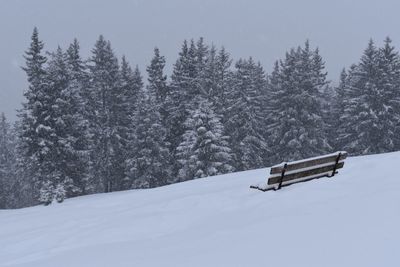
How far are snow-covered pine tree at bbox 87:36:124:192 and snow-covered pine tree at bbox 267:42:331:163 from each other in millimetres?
16377

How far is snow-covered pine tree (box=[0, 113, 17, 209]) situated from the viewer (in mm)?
60562

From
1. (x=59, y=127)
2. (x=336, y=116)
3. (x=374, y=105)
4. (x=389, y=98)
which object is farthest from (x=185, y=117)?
(x=389, y=98)

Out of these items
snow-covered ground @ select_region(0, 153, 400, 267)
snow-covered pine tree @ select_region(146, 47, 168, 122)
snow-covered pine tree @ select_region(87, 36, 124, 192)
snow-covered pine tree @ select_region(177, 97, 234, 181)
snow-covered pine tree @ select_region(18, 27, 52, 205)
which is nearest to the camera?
snow-covered ground @ select_region(0, 153, 400, 267)

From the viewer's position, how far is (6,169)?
62656mm

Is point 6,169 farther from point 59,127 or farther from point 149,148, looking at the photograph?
point 149,148

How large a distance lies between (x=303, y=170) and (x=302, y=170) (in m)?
0.04

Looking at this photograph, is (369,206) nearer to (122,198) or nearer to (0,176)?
(122,198)

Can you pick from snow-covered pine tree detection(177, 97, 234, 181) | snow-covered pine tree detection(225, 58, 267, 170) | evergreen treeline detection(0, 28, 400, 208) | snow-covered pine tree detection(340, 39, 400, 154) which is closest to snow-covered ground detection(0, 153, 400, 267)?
snow-covered pine tree detection(177, 97, 234, 181)

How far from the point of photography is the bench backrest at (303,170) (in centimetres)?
1202

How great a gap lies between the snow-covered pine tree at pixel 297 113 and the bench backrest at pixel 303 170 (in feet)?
96.8

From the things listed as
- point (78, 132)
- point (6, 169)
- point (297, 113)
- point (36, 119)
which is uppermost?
point (36, 119)

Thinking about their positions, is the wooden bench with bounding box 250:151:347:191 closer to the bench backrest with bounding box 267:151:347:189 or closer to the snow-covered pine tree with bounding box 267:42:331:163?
the bench backrest with bounding box 267:151:347:189

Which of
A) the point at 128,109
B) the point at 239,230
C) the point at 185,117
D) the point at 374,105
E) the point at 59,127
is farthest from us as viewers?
the point at 128,109

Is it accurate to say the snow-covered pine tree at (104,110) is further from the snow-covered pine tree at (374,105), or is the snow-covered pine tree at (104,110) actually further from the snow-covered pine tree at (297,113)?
the snow-covered pine tree at (374,105)
